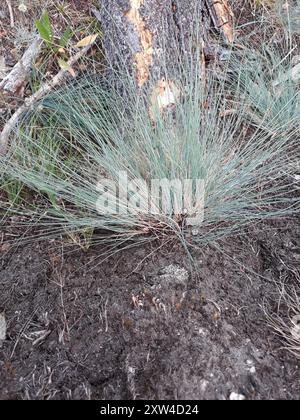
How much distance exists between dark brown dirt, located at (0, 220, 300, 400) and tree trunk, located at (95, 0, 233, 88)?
→ 0.83 m

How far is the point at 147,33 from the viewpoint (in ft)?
6.59

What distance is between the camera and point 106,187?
5.80 feet

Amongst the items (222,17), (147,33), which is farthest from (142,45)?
(222,17)

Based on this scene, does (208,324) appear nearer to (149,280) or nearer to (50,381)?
(149,280)

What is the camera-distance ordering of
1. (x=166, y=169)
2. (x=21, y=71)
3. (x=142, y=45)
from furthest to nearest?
(x=21, y=71) → (x=142, y=45) → (x=166, y=169)

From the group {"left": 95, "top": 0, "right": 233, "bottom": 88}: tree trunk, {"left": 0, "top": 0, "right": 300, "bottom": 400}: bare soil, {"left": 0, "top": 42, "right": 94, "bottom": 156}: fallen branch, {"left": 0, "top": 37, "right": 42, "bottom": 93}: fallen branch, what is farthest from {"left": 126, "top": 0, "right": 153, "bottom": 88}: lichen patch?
{"left": 0, "top": 0, "right": 300, "bottom": 400}: bare soil

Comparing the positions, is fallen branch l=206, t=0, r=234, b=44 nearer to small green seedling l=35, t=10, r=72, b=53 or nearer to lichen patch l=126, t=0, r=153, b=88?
lichen patch l=126, t=0, r=153, b=88

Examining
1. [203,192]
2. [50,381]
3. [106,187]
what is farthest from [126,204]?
[50,381]

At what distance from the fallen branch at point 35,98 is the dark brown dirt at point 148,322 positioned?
0.62 metres

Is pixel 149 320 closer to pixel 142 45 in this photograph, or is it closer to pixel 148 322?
pixel 148 322

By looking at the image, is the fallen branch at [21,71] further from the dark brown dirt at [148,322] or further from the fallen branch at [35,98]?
the dark brown dirt at [148,322]

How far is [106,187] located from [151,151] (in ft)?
0.72

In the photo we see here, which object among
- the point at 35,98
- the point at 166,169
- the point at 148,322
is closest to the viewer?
the point at 148,322

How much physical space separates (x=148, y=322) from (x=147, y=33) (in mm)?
1239
